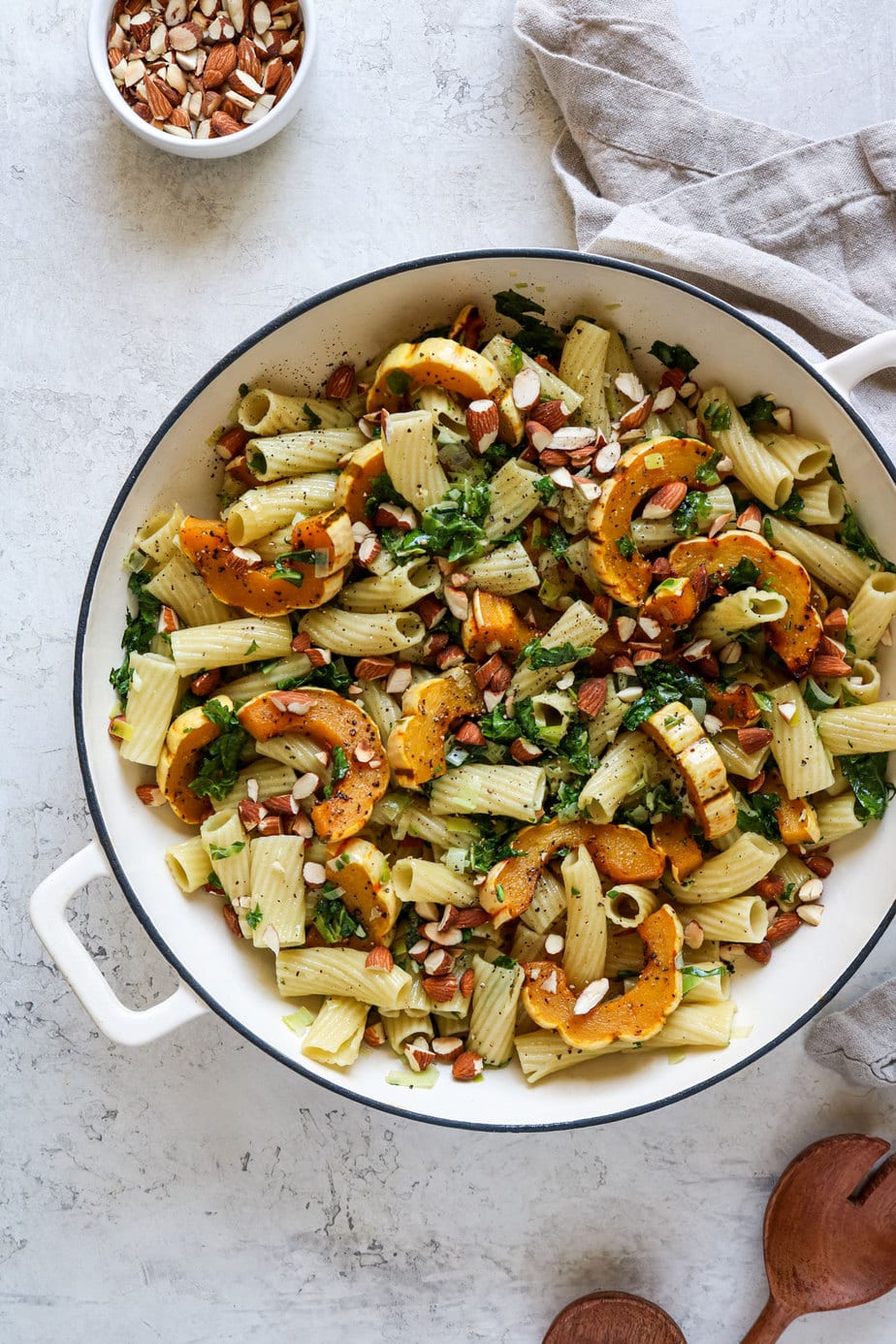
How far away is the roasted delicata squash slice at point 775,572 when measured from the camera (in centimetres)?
211

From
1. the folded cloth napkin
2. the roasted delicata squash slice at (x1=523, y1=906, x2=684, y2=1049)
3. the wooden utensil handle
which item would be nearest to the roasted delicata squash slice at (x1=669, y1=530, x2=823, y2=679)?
the folded cloth napkin

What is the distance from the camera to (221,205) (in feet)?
8.09

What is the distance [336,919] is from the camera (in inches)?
86.1

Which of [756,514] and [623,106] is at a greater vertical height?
[623,106]

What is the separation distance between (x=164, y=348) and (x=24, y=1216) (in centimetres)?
223

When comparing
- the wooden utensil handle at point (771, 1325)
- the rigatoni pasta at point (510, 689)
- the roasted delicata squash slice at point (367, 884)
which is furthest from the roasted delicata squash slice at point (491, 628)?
the wooden utensil handle at point (771, 1325)

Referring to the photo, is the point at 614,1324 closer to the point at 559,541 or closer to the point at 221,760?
the point at 221,760

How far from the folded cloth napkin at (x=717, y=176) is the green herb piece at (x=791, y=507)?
1.15 ft

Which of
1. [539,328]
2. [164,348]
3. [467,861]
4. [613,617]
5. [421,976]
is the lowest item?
[421,976]

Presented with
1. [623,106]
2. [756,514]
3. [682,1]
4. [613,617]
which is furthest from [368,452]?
[682,1]

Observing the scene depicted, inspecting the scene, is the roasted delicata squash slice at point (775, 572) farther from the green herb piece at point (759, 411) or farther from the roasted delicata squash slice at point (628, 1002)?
the roasted delicata squash slice at point (628, 1002)

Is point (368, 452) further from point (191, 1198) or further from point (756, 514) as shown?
point (191, 1198)

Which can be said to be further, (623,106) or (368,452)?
(623,106)

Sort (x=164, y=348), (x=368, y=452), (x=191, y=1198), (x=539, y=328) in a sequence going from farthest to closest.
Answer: (x=191, y=1198) < (x=164, y=348) < (x=539, y=328) < (x=368, y=452)
